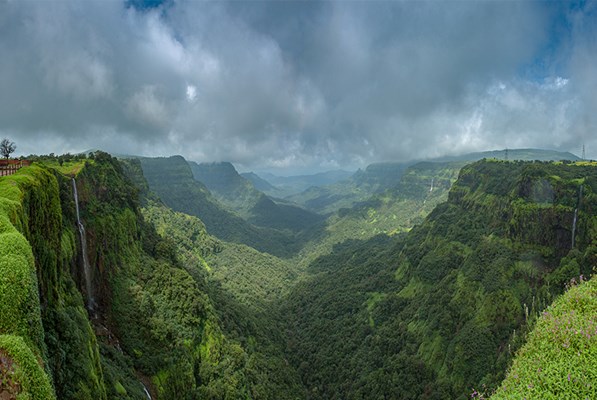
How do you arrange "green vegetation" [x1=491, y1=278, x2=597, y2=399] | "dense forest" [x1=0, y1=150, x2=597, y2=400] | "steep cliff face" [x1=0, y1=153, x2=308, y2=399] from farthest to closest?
"dense forest" [x1=0, y1=150, x2=597, y2=400]
"green vegetation" [x1=491, y1=278, x2=597, y2=399]
"steep cliff face" [x1=0, y1=153, x2=308, y2=399]

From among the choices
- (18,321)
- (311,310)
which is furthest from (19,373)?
(311,310)

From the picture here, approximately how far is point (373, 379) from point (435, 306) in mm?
28769

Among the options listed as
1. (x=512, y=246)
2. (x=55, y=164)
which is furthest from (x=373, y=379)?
(x=55, y=164)

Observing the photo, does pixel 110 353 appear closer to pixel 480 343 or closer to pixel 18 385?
pixel 18 385

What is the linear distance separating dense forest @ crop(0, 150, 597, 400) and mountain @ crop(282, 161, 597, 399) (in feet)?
1.45

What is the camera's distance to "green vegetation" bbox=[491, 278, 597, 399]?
18.7m

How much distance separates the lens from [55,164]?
57938 mm

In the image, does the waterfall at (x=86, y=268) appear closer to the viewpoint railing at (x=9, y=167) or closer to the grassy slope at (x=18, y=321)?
the viewpoint railing at (x=9, y=167)

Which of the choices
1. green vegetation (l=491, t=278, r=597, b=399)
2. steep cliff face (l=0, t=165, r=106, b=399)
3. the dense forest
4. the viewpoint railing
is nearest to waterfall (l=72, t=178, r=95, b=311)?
the dense forest

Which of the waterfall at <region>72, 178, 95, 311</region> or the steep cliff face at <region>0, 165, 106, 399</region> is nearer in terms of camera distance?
the steep cliff face at <region>0, 165, 106, 399</region>

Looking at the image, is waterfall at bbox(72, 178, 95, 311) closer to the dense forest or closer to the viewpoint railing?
the dense forest

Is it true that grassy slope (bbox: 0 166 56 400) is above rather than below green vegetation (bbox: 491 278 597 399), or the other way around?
above

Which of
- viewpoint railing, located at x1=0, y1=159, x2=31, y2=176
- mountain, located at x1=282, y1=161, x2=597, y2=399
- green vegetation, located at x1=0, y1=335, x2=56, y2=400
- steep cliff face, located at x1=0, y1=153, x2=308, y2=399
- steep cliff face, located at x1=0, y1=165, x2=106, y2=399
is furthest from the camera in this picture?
mountain, located at x1=282, y1=161, x2=597, y2=399

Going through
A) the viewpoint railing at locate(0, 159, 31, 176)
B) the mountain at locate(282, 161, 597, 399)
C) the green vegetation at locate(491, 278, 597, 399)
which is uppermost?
the viewpoint railing at locate(0, 159, 31, 176)
